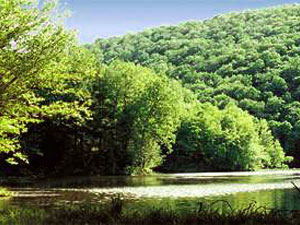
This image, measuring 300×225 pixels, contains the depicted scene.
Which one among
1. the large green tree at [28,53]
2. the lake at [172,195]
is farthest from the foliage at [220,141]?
the large green tree at [28,53]

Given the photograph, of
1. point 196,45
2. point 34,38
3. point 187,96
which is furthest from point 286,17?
point 34,38

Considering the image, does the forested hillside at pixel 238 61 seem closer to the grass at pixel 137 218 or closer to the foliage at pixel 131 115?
the foliage at pixel 131 115

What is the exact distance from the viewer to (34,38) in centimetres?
1972

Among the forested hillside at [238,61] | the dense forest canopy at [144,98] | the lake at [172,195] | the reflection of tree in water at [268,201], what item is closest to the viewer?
the dense forest canopy at [144,98]

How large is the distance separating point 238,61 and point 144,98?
90259mm

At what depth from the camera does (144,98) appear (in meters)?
78.1

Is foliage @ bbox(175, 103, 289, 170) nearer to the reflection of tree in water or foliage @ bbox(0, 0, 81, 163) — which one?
the reflection of tree in water

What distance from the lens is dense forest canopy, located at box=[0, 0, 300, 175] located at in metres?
20.2

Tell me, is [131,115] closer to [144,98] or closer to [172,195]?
[144,98]

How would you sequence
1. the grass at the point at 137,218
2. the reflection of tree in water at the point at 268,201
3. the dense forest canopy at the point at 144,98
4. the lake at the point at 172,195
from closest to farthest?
1. the grass at the point at 137,218
2. the dense forest canopy at the point at 144,98
3. the reflection of tree in water at the point at 268,201
4. the lake at the point at 172,195

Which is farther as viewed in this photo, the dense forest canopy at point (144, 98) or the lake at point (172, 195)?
the lake at point (172, 195)

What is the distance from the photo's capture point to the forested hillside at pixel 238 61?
136 meters

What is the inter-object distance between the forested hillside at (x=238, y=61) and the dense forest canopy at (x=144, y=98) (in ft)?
1.22

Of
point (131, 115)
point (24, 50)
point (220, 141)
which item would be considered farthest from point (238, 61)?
point (24, 50)
